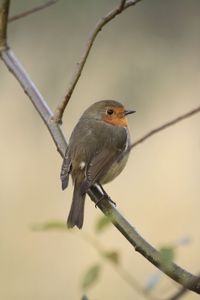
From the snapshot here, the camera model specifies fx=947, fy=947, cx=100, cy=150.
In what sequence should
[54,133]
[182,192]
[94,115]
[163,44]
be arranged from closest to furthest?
1. [54,133]
2. [94,115]
3. [182,192]
4. [163,44]

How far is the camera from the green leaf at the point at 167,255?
1438mm

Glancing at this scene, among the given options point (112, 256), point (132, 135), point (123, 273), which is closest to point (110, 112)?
point (112, 256)

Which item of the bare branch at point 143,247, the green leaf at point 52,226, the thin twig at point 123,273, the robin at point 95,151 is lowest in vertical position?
the robin at point 95,151

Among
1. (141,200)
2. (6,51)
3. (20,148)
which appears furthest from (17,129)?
(6,51)

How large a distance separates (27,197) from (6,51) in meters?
3.81

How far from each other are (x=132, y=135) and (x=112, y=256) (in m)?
5.68

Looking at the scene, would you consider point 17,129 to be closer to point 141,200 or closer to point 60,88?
point 60,88

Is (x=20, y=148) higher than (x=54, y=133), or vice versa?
(x=54, y=133)

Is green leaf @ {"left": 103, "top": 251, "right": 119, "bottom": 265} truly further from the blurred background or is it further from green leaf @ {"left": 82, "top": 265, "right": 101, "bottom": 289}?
the blurred background

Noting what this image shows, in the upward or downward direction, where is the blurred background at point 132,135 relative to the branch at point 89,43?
downward

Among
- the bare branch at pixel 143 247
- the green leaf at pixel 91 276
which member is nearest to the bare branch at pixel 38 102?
the bare branch at pixel 143 247

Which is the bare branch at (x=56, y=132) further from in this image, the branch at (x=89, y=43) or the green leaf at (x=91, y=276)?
the green leaf at (x=91, y=276)

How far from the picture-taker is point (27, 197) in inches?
269

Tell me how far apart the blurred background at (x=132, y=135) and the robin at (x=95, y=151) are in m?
1.59
